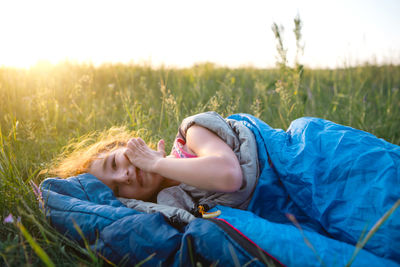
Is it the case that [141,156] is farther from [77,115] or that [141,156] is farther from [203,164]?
[77,115]

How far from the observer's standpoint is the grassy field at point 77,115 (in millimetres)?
1451

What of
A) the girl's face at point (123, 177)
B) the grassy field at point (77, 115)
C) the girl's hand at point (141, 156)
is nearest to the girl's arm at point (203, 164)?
the girl's hand at point (141, 156)

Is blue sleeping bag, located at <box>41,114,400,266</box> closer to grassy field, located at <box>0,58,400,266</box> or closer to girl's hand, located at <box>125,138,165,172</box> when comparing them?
grassy field, located at <box>0,58,400,266</box>

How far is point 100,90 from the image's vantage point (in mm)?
5039

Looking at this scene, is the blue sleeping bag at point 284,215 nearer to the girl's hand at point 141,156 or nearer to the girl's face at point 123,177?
the girl's face at point 123,177

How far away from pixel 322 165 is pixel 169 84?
13.3ft

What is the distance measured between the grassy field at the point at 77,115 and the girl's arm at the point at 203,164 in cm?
58

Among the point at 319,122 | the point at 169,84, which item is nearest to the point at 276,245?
the point at 319,122

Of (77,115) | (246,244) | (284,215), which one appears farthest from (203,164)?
(77,115)

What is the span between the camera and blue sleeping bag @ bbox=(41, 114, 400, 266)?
129 cm

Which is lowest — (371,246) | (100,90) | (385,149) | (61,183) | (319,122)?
(371,246)

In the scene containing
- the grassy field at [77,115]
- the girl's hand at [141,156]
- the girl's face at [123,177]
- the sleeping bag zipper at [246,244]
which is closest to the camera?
the sleeping bag zipper at [246,244]

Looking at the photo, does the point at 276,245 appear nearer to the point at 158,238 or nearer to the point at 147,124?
the point at 158,238

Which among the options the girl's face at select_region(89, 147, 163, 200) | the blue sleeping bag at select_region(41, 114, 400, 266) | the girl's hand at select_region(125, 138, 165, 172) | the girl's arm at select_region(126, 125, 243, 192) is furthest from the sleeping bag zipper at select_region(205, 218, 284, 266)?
the girl's face at select_region(89, 147, 163, 200)
